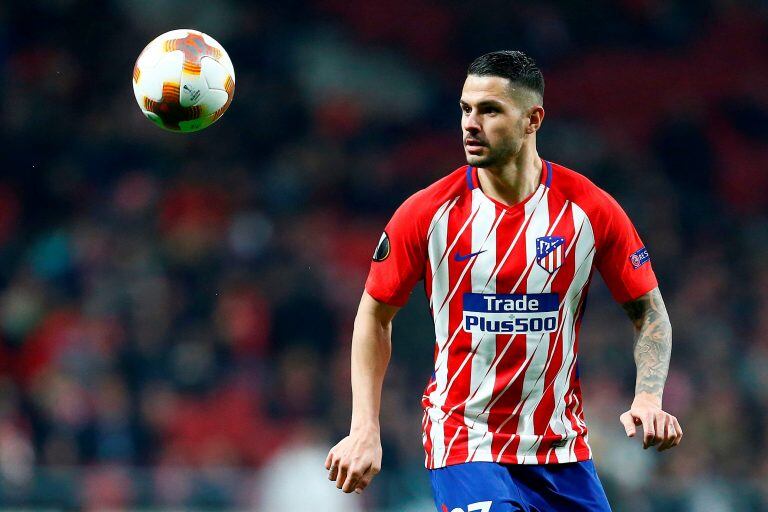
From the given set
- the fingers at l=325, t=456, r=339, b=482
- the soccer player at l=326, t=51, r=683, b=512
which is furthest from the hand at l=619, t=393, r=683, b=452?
the fingers at l=325, t=456, r=339, b=482

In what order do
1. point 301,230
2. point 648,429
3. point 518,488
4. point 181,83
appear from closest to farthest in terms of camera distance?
point 648,429 → point 518,488 → point 181,83 → point 301,230

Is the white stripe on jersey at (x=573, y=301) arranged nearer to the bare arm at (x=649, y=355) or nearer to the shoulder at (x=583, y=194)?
the shoulder at (x=583, y=194)

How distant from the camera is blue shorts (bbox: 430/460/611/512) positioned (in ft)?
14.1

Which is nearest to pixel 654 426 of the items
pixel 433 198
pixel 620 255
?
pixel 620 255

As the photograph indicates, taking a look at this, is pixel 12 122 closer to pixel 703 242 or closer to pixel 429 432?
pixel 703 242

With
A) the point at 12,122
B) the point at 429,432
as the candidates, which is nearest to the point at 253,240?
the point at 12,122

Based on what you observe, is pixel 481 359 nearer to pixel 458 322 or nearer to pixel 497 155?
pixel 458 322

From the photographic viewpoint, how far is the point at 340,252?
12523 mm

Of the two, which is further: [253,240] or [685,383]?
[253,240]

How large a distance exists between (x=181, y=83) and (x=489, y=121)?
1.62 meters

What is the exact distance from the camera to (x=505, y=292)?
14.5 feet

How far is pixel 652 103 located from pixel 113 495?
8.17 meters

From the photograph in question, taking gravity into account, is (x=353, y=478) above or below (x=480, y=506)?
above

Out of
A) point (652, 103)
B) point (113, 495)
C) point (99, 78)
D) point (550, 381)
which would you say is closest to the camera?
point (550, 381)
